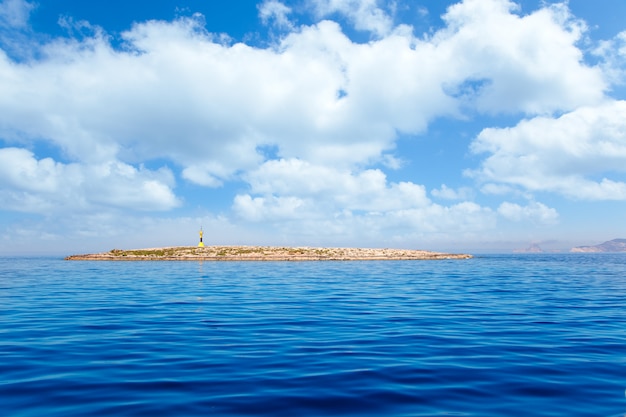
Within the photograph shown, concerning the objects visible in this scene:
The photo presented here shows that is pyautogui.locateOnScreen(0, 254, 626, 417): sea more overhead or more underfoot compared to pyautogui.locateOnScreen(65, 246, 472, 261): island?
more underfoot

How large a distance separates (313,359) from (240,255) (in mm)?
86250

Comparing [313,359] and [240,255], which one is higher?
[240,255]

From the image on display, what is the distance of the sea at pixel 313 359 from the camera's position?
8312 millimetres

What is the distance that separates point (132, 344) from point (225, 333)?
3.13m

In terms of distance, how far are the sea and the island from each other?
72.3 m

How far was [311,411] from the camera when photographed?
795 cm

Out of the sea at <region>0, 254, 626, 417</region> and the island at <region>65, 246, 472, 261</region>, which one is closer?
the sea at <region>0, 254, 626, 417</region>

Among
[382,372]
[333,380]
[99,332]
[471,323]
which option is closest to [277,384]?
[333,380]

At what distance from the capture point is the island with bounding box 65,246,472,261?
94188 millimetres

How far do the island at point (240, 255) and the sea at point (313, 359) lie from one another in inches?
2847

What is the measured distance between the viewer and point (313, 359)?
1160cm

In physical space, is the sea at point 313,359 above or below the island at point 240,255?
below

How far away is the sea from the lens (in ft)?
27.3

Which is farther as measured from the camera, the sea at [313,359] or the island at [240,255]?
the island at [240,255]
